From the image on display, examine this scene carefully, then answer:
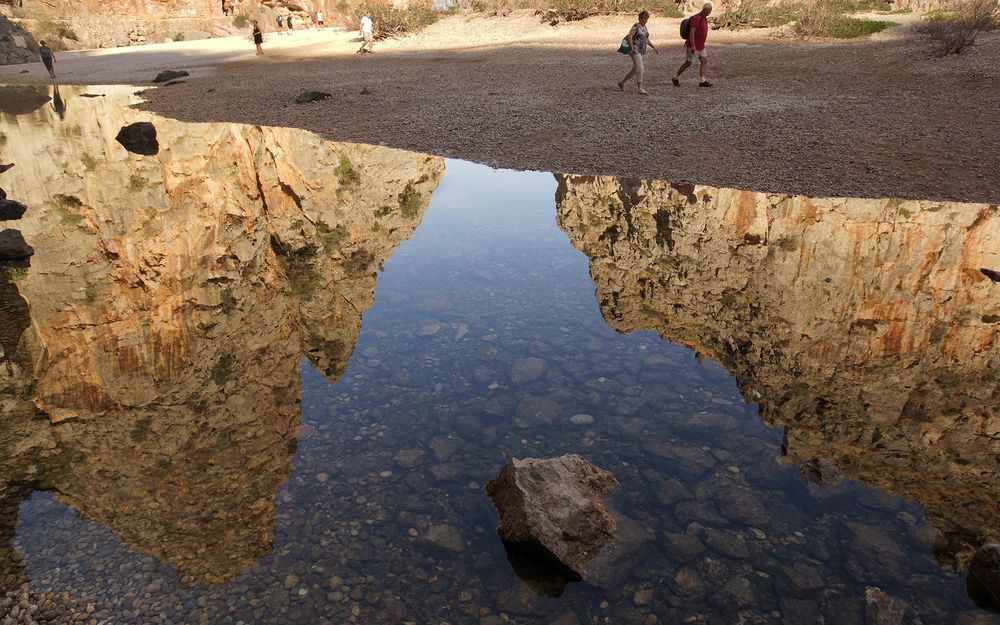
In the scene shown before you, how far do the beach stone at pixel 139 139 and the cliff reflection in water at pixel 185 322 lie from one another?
2.12 feet

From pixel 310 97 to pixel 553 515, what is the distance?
1892 centimetres

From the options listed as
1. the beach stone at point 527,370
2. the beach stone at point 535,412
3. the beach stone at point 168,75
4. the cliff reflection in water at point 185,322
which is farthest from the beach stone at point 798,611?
the beach stone at point 168,75

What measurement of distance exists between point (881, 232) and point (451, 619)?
7.85 metres

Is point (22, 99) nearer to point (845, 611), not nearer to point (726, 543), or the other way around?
point (726, 543)

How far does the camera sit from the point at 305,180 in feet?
40.7

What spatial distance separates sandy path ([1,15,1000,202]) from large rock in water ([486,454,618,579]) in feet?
25.6

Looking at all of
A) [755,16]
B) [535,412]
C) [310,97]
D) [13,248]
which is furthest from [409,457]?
[755,16]

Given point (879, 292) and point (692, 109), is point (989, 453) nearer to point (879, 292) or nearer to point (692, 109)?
point (879, 292)

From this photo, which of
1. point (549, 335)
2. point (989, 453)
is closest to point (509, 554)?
point (549, 335)

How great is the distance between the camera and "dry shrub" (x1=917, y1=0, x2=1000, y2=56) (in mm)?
20312

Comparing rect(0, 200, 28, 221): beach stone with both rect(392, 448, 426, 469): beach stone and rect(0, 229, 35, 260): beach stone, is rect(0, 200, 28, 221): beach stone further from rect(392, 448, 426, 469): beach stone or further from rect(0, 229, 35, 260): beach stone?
rect(392, 448, 426, 469): beach stone

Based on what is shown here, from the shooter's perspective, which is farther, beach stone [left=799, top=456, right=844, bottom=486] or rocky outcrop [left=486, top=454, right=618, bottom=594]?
beach stone [left=799, top=456, right=844, bottom=486]

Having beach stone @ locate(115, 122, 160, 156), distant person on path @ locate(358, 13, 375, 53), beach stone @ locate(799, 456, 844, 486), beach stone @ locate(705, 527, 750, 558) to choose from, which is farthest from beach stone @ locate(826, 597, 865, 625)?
distant person on path @ locate(358, 13, 375, 53)

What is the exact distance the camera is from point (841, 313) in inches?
297
